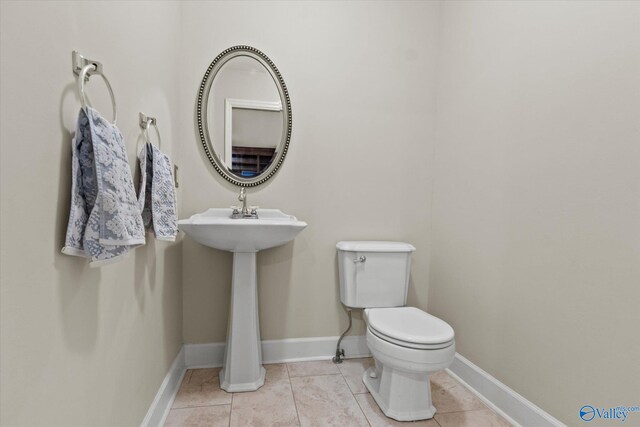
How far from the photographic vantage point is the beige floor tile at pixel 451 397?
5.01 ft

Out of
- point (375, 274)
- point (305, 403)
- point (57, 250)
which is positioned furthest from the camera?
point (375, 274)

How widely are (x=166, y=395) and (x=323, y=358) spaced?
2.98 ft

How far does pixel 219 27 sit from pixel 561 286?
2114mm

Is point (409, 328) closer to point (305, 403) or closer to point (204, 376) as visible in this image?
point (305, 403)

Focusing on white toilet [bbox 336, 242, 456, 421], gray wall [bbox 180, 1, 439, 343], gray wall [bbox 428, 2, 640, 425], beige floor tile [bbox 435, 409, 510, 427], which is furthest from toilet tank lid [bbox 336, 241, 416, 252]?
beige floor tile [bbox 435, 409, 510, 427]

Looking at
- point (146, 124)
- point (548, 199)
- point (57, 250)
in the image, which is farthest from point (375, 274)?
point (57, 250)

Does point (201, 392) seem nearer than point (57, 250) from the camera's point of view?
No

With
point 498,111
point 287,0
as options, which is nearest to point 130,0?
point 287,0

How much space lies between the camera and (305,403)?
1.53 m

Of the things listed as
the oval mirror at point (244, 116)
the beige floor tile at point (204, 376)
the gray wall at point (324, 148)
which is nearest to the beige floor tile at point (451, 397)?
the gray wall at point (324, 148)

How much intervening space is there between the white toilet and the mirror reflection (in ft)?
2.41

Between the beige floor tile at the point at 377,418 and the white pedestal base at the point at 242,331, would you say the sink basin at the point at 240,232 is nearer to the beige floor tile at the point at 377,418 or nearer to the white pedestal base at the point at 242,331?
the white pedestal base at the point at 242,331

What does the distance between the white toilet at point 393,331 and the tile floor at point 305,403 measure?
8 centimetres

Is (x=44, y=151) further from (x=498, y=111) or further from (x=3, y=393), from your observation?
(x=498, y=111)
